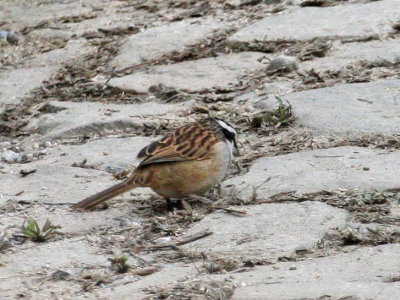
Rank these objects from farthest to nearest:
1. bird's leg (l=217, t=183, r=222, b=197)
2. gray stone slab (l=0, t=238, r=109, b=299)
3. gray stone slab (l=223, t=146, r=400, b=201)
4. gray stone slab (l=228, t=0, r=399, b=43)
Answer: gray stone slab (l=228, t=0, r=399, b=43), bird's leg (l=217, t=183, r=222, b=197), gray stone slab (l=223, t=146, r=400, b=201), gray stone slab (l=0, t=238, r=109, b=299)

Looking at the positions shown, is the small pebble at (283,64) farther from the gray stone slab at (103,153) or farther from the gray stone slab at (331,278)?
the gray stone slab at (331,278)

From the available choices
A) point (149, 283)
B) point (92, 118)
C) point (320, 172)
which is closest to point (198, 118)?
point (92, 118)

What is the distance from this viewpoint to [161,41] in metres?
7.68

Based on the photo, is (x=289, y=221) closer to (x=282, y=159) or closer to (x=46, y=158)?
(x=282, y=159)

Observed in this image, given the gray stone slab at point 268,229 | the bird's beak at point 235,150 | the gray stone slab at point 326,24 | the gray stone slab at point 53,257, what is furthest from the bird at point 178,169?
the gray stone slab at point 326,24

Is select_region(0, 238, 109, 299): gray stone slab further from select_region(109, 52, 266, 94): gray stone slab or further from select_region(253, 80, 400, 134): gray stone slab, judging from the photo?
select_region(109, 52, 266, 94): gray stone slab

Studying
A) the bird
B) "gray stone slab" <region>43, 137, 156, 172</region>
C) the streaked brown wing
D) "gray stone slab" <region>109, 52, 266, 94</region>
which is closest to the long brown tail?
the bird

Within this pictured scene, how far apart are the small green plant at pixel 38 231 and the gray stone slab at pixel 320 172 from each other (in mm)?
1055

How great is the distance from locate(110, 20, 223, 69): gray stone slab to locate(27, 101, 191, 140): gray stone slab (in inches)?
27.4

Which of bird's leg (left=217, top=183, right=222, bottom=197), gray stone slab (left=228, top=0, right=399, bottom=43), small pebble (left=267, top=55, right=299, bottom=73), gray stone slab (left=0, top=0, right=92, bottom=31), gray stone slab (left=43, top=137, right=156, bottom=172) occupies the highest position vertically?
gray stone slab (left=228, top=0, right=399, bottom=43)

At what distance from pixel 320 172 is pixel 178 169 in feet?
2.50

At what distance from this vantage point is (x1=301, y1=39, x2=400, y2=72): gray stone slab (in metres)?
6.72

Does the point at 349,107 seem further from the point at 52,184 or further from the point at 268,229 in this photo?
the point at 52,184

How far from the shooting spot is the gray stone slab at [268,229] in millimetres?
4441
